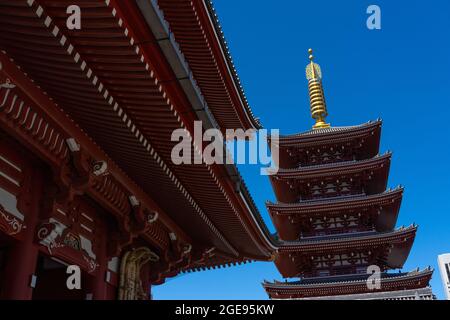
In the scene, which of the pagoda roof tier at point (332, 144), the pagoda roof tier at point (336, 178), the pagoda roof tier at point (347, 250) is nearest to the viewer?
the pagoda roof tier at point (347, 250)

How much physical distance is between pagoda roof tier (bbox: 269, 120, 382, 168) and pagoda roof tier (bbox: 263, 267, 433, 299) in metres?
9.40

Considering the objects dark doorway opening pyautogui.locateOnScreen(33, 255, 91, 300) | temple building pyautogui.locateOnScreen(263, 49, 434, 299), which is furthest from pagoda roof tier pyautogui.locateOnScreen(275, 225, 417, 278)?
dark doorway opening pyautogui.locateOnScreen(33, 255, 91, 300)

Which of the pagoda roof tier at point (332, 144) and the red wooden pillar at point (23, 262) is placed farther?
the pagoda roof tier at point (332, 144)

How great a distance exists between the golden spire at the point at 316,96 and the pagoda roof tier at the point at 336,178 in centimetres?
579

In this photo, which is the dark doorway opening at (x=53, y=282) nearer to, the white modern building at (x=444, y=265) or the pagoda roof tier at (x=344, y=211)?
the pagoda roof tier at (x=344, y=211)

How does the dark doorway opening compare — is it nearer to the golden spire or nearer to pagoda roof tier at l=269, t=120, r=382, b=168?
pagoda roof tier at l=269, t=120, r=382, b=168

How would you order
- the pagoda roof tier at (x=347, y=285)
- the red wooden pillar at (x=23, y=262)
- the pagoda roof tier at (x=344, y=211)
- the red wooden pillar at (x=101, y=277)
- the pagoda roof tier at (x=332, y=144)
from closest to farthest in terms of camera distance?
the red wooden pillar at (x=23, y=262), the red wooden pillar at (x=101, y=277), the pagoda roof tier at (x=347, y=285), the pagoda roof tier at (x=344, y=211), the pagoda roof tier at (x=332, y=144)

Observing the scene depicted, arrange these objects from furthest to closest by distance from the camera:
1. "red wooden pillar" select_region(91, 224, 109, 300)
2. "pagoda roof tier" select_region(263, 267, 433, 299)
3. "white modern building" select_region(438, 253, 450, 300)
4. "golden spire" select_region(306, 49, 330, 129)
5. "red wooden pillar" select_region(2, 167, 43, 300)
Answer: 1. "white modern building" select_region(438, 253, 450, 300)
2. "golden spire" select_region(306, 49, 330, 129)
3. "pagoda roof tier" select_region(263, 267, 433, 299)
4. "red wooden pillar" select_region(91, 224, 109, 300)
5. "red wooden pillar" select_region(2, 167, 43, 300)

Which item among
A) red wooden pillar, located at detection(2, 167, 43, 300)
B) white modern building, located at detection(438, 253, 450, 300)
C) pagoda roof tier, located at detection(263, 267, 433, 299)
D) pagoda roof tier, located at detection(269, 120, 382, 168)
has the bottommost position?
red wooden pillar, located at detection(2, 167, 43, 300)

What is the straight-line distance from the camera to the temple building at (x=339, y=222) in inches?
941

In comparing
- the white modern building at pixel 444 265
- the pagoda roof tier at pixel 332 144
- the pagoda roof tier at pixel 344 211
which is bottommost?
the pagoda roof tier at pixel 344 211

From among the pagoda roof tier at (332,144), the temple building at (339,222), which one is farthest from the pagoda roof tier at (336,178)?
the pagoda roof tier at (332,144)

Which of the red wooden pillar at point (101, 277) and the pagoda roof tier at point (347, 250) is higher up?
the pagoda roof tier at point (347, 250)

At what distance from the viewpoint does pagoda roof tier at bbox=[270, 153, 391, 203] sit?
2800 centimetres
